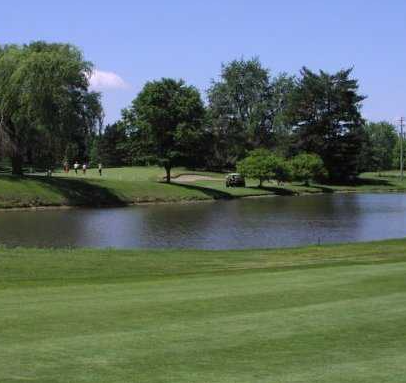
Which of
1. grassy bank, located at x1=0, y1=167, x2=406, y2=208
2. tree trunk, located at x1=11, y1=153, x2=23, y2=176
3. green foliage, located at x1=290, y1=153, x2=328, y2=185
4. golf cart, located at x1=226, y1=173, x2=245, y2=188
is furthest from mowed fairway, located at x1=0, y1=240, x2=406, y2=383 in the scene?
green foliage, located at x1=290, y1=153, x2=328, y2=185

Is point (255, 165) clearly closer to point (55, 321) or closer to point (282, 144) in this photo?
point (282, 144)

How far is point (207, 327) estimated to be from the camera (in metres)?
9.59

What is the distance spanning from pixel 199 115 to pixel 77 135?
2123 cm

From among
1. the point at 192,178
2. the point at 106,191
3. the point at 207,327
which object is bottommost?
the point at 207,327

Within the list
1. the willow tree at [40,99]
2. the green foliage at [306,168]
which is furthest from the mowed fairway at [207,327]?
the green foliage at [306,168]

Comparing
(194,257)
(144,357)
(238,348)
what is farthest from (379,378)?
(194,257)

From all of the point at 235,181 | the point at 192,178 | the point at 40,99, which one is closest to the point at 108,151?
the point at 192,178

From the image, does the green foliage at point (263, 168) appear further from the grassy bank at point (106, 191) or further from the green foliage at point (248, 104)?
the green foliage at point (248, 104)

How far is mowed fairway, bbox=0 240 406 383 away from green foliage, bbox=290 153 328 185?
85.8 m

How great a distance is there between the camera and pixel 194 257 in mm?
22422

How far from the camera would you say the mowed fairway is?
24.9 feet

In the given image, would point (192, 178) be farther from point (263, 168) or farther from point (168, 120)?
point (168, 120)

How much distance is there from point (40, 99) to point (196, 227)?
2356cm

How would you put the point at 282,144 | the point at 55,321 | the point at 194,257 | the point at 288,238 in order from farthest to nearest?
the point at 282,144 < the point at 288,238 < the point at 194,257 < the point at 55,321
